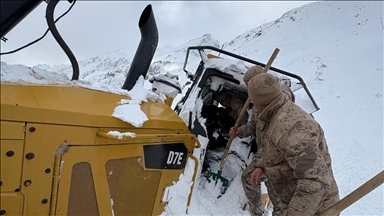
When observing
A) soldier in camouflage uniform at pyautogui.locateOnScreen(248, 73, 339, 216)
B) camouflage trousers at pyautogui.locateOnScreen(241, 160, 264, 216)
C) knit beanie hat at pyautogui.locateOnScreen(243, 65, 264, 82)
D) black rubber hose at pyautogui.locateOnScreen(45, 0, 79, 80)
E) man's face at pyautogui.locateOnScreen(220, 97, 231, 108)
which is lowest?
Answer: camouflage trousers at pyautogui.locateOnScreen(241, 160, 264, 216)

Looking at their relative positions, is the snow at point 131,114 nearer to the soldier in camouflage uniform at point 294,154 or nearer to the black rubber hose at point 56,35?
the black rubber hose at point 56,35

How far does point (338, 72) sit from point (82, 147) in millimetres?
13136

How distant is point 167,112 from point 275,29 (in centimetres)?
2128

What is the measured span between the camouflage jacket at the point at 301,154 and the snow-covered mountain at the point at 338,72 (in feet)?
3.67

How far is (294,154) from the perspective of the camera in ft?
7.27

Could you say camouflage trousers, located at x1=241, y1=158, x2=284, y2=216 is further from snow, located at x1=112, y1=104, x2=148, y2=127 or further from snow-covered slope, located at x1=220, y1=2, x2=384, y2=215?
snow-covered slope, located at x1=220, y1=2, x2=384, y2=215

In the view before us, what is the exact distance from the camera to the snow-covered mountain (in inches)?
204

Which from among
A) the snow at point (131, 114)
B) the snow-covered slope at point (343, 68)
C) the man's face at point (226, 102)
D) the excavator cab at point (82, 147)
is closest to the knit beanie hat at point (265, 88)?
the excavator cab at point (82, 147)

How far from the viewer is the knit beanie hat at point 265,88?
2.41 metres

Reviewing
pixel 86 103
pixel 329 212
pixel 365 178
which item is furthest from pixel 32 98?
pixel 365 178

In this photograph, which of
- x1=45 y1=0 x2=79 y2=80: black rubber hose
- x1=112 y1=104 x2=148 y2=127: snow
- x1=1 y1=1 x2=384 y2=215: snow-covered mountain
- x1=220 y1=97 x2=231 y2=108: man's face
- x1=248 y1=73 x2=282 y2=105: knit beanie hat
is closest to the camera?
x1=45 y1=0 x2=79 y2=80: black rubber hose

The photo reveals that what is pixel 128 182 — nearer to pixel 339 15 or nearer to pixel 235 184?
pixel 235 184

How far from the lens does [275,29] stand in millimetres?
22344

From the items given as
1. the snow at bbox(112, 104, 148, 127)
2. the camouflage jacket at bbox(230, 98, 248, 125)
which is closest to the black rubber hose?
the snow at bbox(112, 104, 148, 127)
